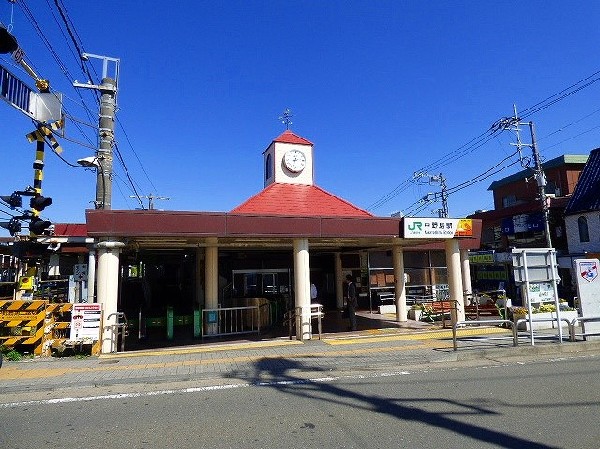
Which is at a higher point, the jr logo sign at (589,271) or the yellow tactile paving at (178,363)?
the jr logo sign at (589,271)

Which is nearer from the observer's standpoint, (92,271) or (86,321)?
(86,321)

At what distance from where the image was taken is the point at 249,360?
31.1 feet

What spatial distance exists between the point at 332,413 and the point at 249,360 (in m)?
4.08

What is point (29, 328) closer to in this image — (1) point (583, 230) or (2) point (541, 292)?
(2) point (541, 292)

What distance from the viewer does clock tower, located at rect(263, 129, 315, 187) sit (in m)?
19.0

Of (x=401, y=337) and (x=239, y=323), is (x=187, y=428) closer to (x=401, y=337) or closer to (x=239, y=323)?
(x=401, y=337)

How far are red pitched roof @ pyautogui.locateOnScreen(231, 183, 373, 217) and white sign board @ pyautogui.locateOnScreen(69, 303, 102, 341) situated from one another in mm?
7155

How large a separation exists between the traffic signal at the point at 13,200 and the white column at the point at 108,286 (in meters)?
2.57

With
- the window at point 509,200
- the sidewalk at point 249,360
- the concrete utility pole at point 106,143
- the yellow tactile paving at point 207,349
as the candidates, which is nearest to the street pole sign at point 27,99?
A: the concrete utility pole at point 106,143

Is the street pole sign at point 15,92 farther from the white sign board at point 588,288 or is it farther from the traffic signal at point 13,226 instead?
the white sign board at point 588,288

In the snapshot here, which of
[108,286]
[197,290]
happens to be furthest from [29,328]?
[197,290]

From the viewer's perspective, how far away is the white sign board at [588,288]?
36.0 ft

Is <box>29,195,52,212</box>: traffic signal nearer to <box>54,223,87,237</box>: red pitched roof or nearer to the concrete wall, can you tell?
<box>54,223,87,237</box>: red pitched roof

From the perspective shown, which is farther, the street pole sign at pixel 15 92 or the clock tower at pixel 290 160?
the clock tower at pixel 290 160
